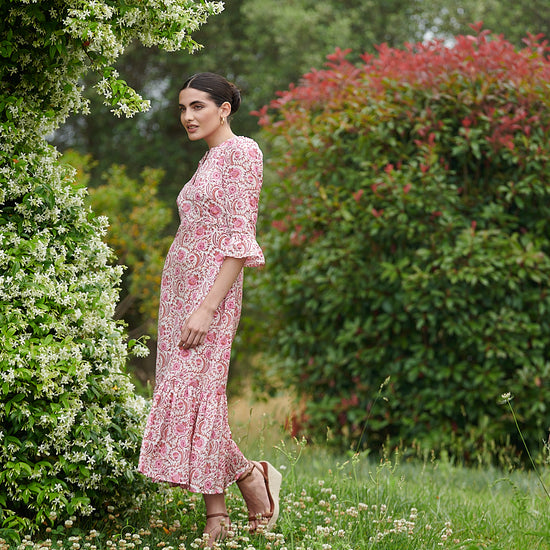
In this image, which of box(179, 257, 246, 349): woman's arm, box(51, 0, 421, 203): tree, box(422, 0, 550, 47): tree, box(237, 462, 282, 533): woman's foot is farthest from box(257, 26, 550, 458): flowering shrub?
box(422, 0, 550, 47): tree

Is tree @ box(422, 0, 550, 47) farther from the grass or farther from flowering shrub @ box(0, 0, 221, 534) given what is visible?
flowering shrub @ box(0, 0, 221, 534)

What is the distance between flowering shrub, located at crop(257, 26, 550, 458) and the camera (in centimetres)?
545

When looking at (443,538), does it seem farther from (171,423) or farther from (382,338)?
(382,338)

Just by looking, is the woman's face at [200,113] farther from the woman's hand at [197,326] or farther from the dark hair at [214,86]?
the woman's hand at [197,326]

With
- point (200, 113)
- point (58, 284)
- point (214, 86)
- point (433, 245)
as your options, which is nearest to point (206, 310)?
point (58, 284)

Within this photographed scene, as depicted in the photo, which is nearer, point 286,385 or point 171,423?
point 171,423

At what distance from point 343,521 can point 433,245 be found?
8.44 feet

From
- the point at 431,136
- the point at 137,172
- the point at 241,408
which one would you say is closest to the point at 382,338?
the point at 431,136

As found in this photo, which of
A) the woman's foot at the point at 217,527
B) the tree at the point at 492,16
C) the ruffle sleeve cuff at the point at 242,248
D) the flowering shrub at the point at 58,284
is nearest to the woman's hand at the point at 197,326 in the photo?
the ruffle sleeve cuff at the point at 242,248

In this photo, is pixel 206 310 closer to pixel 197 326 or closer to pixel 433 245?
pixel 197 326

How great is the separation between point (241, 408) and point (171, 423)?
7008mm

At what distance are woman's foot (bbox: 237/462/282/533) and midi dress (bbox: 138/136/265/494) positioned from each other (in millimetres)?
116

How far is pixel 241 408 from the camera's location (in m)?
10.0

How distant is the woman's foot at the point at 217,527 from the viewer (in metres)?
3.16
